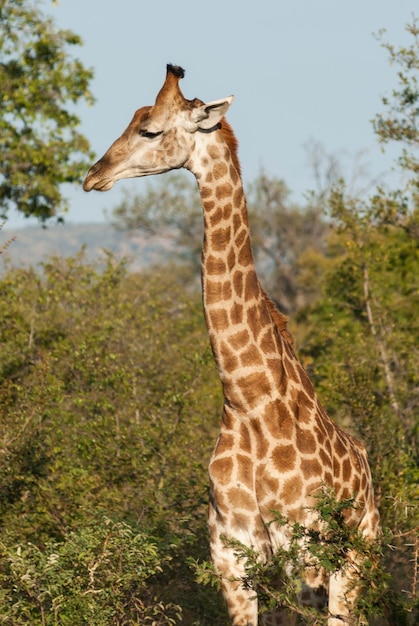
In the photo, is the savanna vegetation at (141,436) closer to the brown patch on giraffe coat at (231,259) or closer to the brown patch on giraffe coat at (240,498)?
the brown patch on giraffe coat at (240,498)

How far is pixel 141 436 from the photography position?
11.9 m

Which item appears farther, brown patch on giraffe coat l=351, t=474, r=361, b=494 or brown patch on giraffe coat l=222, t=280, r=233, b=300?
brown patch on giraffe coat l=351, t=474, r=361, b=494

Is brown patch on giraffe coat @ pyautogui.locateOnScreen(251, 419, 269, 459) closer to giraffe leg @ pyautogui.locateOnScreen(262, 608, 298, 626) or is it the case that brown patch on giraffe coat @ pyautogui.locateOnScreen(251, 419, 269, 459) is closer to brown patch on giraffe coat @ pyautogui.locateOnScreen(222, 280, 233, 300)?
brown patch on giraffe coat @ pyautogui.locateOnScreen(222, 280, 233, 300)

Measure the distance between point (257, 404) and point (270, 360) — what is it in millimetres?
353

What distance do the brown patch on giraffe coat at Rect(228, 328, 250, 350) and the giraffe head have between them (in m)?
1.31

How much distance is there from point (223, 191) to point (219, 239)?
356 mm

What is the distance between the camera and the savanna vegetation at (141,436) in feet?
27.4

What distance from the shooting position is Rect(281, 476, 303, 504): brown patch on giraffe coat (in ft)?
25.7

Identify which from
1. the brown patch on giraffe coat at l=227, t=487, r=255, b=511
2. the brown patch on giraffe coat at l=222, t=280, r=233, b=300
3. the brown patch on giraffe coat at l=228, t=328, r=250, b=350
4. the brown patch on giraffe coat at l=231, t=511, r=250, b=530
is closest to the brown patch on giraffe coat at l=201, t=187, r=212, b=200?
the brown patch on giraffe coat at l=222, t=280, r=233, b=300

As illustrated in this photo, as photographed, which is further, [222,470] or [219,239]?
[219,239]

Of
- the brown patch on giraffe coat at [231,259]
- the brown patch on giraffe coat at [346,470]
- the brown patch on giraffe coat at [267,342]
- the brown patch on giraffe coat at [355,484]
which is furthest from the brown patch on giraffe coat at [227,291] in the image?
the brown patch on giraffe coat at [355,484]

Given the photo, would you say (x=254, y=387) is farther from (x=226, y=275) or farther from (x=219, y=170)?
(x=219, y=170)

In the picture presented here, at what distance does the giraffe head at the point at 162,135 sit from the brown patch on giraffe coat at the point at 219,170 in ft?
0.72

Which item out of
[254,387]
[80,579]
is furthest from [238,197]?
[80,579]
